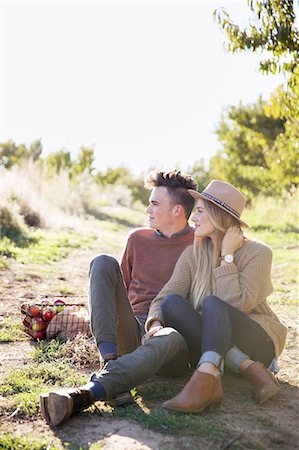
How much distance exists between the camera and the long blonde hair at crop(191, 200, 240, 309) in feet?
13.5

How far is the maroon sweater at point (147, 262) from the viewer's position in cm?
455

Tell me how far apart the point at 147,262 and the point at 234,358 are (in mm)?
1081

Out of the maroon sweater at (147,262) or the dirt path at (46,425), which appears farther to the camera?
the maroon sweater at (147,262)

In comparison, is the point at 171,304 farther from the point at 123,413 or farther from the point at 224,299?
the point at 123,413

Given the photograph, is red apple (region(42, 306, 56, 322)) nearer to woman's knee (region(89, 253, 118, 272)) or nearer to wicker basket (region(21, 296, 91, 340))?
wicker basket (region(21, 296, 91, 340))

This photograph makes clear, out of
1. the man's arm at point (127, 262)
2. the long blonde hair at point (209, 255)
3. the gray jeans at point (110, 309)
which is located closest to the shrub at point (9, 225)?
the man's arm at point (127, 262)

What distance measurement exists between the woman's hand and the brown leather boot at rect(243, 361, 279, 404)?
2.35 ft

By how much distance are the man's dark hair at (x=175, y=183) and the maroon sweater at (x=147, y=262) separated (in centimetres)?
25

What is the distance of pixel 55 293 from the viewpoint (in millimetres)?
7512

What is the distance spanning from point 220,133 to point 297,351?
74.8ft

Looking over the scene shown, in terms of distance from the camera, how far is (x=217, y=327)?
3.59 meters

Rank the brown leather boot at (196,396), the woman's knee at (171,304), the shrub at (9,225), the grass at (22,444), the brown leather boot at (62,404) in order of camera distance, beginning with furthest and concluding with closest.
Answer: the shrub at (9,225), the woman's knee at (171,304), the brown leather boot at (196,396), the brown leather boot at (62,404), the grass at (22,444)

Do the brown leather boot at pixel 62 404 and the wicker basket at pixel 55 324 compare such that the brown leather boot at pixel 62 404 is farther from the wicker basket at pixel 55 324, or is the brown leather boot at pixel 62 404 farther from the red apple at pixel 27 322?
the red apple at pixel 27 322

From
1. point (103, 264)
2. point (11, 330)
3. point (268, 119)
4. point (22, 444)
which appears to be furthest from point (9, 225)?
point (268, 119)
